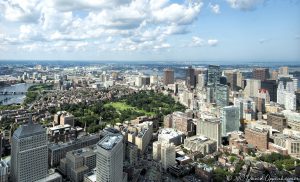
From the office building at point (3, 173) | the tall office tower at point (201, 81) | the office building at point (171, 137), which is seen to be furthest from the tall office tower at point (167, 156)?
the tall office tower at point (201, 81)

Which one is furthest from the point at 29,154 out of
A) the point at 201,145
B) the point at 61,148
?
the point at 201,145

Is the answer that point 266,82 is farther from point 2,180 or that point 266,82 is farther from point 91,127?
point 2,180

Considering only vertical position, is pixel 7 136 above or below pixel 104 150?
below

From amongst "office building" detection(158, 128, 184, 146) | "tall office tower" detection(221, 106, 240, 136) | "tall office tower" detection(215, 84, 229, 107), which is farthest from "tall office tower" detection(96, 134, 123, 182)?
"tall office tower" detection(215, 84, 229, 107)

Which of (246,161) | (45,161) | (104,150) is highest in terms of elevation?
(104,150)

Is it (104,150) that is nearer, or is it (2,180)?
(104,150)

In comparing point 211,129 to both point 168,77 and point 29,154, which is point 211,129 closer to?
point 29,154

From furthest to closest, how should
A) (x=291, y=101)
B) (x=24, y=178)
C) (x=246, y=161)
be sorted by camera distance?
(x=291, y=101) < (x=246, y=161) < (x=24, y=178)

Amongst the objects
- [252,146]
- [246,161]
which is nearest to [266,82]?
[252,146]
